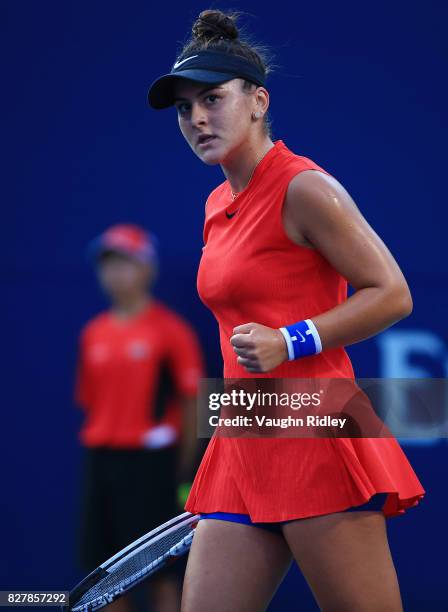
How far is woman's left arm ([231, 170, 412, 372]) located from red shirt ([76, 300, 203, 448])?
179 centimetres

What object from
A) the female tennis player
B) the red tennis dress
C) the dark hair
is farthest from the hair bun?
the red tennis dress

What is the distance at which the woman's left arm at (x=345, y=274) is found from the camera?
2092 millimetres

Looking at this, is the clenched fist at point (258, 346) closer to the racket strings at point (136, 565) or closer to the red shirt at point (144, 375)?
the racket strings at point (136, 565)

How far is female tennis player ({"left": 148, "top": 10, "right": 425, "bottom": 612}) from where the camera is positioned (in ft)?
6.94

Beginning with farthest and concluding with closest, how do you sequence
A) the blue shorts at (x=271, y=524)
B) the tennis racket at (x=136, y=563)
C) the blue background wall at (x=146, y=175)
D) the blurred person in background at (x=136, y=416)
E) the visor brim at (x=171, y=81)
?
the blue background wall at (x=146, y=175), the blurred person in background at (x=136, y=416), the tennis racket at (x=136, y=563), the visor brim at (x=171, y=81), the blue shorts at (x=271, y=524)

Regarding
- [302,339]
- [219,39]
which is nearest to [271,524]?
[302,339]

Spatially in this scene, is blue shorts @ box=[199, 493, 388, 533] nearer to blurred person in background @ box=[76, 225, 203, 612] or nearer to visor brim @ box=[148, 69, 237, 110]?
visor brim @ box=[148, 69, 237, 110]

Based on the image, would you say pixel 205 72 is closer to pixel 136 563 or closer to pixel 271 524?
pixel 271 524

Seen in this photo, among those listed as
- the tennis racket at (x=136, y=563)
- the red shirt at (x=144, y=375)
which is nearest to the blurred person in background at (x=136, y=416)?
the red shirt at (x=144, y=375)

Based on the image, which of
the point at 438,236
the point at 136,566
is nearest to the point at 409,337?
the point at 438,236

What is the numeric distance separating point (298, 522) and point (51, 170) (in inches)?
114

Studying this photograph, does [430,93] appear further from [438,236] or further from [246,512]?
[246,512]

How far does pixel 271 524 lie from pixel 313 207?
71 centimetres

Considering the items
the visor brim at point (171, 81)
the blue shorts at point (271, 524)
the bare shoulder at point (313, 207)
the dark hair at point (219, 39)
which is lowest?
the blue shorts at point (271, 524)
